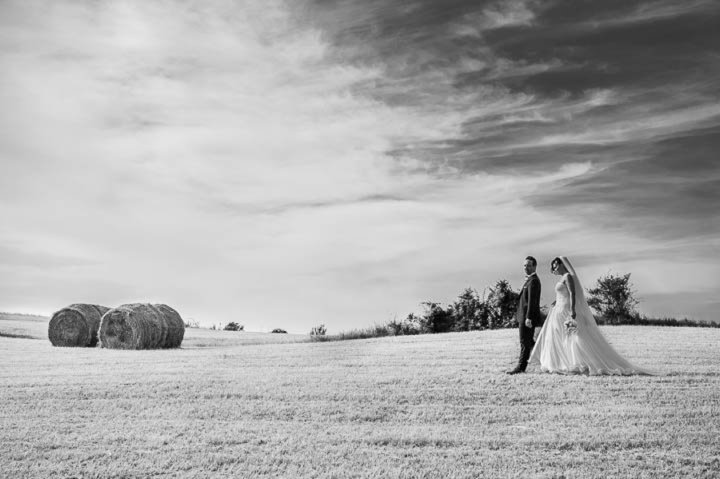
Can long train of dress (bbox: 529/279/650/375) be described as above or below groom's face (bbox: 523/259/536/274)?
below

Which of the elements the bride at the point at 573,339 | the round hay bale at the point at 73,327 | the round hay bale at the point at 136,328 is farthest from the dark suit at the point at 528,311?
the round hay bale at the point at 73,327

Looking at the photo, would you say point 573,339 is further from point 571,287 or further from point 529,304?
point 529,304

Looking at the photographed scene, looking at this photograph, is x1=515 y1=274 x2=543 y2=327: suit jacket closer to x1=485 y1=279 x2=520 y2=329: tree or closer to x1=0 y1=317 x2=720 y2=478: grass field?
x1=0 y1=317 x2=720 y2=478: grass field

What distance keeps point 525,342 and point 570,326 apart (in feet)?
3.66

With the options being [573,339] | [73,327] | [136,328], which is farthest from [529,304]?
[73,327]

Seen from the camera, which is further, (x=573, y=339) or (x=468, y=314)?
(x=468, y=314)

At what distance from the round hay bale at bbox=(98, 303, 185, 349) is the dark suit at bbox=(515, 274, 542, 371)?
1658 cm

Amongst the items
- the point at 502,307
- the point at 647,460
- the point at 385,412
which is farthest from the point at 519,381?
the point at 502,307

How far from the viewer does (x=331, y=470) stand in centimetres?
841

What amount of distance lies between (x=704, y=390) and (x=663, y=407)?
2.34 m

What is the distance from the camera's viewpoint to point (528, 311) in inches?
601

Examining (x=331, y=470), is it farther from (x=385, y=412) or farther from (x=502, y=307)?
(x=502, y=307)

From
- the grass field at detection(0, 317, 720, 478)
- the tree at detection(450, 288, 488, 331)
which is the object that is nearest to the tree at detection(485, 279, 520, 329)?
the tree at detection(450, 288, 488, 331)

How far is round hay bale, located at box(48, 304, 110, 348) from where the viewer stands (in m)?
30.2
